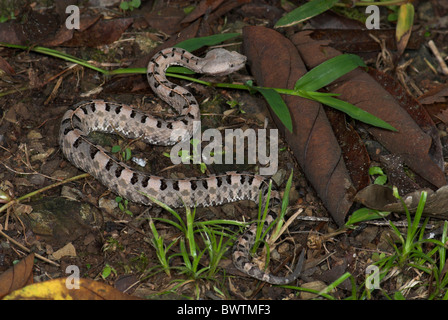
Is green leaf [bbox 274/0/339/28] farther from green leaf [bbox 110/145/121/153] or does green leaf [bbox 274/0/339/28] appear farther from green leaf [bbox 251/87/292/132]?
green leaf [bbox 110/145/121/153]

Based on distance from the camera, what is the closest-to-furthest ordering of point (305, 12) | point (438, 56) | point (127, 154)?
point (127, 154) < point (305, 12) < point (438, 56)

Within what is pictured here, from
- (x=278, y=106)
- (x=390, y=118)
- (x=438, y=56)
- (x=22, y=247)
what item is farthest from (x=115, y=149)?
(x=438, y=56)

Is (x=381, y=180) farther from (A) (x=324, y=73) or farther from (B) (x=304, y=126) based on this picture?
(A) (x=324, y=73)

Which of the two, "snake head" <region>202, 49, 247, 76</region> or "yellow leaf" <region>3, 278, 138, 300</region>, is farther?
"snake head" <region>202, 49, 247, 76</region>

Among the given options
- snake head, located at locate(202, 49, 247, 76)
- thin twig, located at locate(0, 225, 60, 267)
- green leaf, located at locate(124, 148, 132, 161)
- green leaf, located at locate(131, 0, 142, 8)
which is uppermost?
green leaf, located at locate(131, 0, 142, 8)

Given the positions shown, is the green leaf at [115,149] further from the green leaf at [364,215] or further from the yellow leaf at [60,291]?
the green leaf at [364,215]

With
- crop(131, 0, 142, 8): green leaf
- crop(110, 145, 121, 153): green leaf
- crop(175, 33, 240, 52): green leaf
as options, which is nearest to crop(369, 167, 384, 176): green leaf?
crop(175, 33, 240, 52): green leaf
